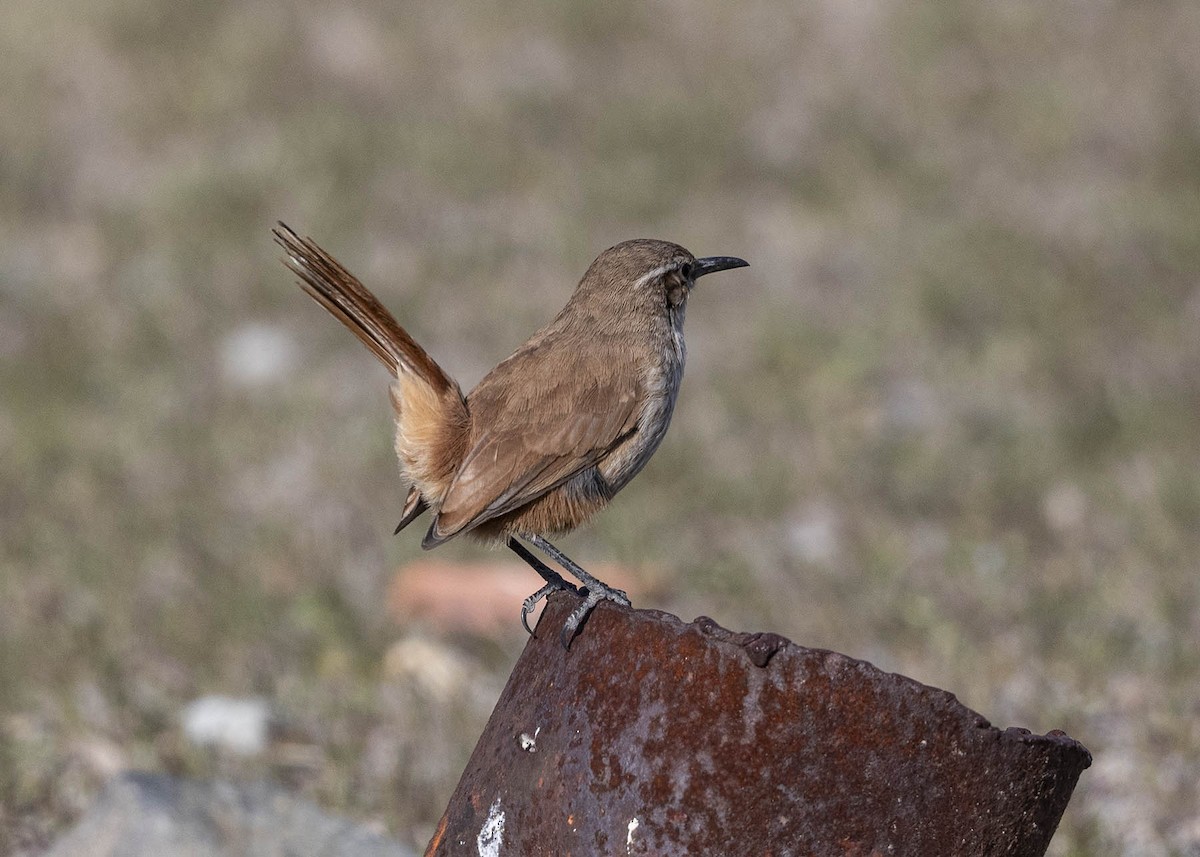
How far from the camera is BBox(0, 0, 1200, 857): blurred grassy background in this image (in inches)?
206

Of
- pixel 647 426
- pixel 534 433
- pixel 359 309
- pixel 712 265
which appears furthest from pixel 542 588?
pixel 712 265

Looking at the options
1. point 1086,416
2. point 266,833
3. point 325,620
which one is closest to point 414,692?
point 325,620

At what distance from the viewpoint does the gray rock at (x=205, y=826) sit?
3660 mm

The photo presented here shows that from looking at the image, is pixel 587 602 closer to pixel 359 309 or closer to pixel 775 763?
pixel 775 763

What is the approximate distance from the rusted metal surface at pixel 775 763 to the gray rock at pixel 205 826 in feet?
4.06

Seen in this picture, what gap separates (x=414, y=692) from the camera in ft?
16.7

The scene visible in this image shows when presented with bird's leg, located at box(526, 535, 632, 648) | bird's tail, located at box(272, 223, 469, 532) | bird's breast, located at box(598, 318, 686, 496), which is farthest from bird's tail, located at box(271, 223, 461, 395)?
bird's leg, located at box(526, 535, 632, 648)

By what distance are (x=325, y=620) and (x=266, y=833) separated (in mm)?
1840

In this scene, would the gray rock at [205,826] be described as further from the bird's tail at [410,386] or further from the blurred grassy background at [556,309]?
the bird's tail at [410,386]

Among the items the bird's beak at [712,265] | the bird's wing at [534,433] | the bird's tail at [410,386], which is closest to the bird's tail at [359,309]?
the bird's tail at [410,386]

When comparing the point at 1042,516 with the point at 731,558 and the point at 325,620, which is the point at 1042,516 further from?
the point at 325,620

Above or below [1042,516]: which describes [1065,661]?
below

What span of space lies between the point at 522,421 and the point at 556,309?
4.94m

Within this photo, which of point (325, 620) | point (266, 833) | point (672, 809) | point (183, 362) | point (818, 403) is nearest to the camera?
point (672, 809)
